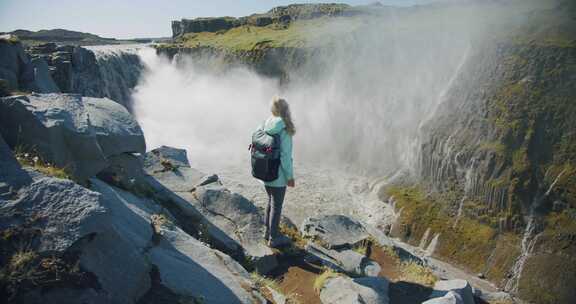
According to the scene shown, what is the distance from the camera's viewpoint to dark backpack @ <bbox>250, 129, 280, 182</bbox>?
26.4 ft

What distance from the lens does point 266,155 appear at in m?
8.05

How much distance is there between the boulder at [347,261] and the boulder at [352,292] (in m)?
1.24

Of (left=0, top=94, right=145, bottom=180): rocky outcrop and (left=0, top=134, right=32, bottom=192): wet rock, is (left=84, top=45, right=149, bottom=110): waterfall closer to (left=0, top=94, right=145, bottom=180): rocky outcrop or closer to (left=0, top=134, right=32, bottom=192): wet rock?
(left=0, top=94, right=145, bottom=180): rocky outcrop

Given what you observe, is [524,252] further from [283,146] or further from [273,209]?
[283,146]

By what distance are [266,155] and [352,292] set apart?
9.90 ft

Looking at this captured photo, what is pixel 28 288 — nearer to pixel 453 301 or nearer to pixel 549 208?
pixel 453 301

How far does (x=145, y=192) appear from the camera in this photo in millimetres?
9906

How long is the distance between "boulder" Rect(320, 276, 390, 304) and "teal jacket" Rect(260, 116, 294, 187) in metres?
2.21

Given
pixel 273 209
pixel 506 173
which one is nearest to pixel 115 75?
pixel 506 173

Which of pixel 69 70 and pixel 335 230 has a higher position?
pixel 69 70

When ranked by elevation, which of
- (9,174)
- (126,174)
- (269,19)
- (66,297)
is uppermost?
(269,19)

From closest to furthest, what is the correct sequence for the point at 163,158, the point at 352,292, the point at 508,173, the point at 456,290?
the point at 352,292 < the point at 456,290 < the point at 163,158 < the point at 508,173

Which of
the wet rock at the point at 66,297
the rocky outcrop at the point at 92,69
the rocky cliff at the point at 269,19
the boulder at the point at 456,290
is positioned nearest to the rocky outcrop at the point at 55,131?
the wet rock at the point at 66,297

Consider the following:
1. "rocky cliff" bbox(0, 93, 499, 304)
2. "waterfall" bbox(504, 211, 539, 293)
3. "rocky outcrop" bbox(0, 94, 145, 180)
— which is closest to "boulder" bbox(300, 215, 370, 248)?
"rocky cliff" bbox(0, 93, 499, 304)
